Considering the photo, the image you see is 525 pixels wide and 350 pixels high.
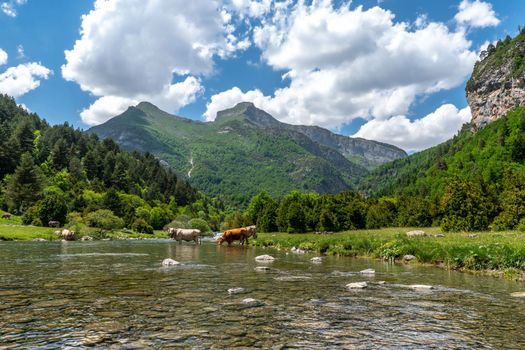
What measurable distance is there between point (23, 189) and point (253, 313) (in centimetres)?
→ 11055

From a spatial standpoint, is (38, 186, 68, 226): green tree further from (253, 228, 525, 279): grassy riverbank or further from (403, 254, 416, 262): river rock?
(403, 254, 416, 262): river rock

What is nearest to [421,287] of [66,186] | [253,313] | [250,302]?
[250,302]

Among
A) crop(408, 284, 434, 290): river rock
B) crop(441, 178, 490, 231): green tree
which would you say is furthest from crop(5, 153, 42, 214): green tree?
crop(408, 284, 434, 290): river rock

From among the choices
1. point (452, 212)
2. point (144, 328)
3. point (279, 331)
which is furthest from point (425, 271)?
point (452, 212)

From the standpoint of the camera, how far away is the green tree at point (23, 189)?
3971 inches

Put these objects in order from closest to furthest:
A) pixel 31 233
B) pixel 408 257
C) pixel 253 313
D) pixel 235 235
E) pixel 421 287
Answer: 1. pixel 253 313
2. pixel 421 287
3. pixel 408 257
4. pixel 235 235
5. pixel 31 233

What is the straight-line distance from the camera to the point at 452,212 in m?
57.7

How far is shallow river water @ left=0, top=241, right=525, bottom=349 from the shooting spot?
28.5 ft

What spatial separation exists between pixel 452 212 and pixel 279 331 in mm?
55813

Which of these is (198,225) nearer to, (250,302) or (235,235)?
(235,235)

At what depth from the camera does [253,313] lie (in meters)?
11.4

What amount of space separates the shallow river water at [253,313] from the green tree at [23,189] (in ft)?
320

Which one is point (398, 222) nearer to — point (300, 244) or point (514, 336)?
point (300, 244)

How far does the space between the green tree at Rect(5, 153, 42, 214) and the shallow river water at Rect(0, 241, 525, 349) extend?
97445 mm
